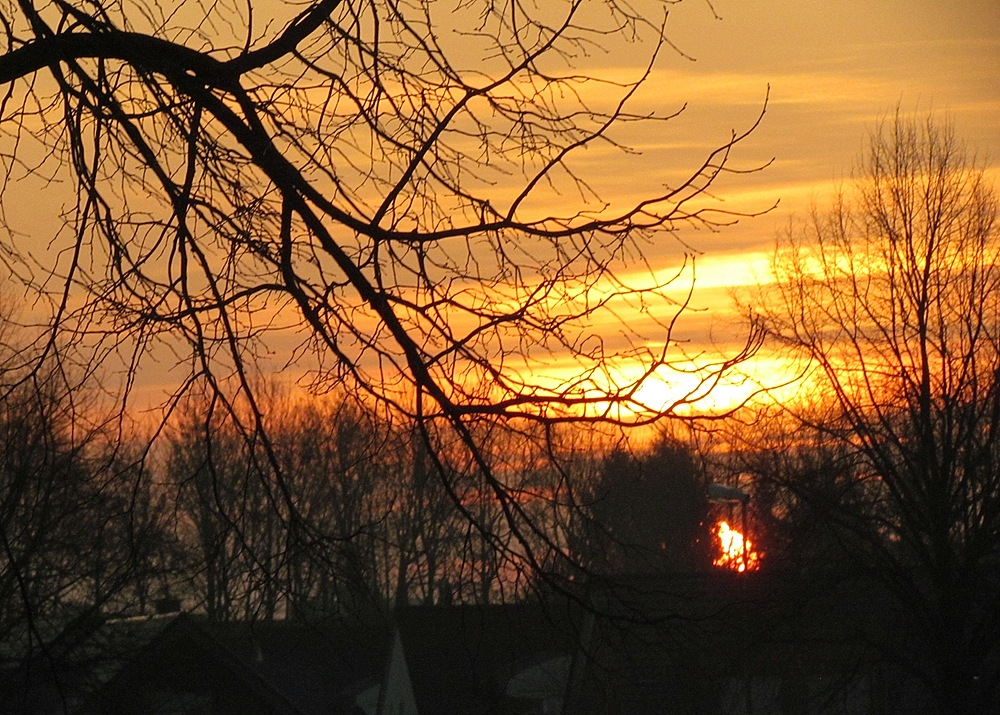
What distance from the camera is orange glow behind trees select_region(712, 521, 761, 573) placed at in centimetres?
1839

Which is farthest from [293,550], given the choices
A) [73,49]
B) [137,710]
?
[137,710]

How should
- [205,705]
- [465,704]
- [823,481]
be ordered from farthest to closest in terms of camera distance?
1. [465,704]
2. [205,705]
3. [823,481]

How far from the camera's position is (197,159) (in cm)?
444

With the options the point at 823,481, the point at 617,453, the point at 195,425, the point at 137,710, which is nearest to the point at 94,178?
the point at 195,425

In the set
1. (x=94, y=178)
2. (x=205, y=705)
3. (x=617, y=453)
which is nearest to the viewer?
(x=94, y=178)

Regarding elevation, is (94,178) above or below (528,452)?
above

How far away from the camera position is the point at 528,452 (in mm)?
4539

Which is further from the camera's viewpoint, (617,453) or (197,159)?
(617,453)

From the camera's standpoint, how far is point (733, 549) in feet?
67.8

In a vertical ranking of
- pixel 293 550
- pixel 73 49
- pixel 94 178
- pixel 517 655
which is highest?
pixel 73 49

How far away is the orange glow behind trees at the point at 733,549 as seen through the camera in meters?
18.4

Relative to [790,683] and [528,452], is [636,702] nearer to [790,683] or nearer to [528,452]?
[790,683]

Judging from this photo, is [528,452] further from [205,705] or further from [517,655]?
[205,705]

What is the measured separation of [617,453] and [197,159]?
1.83 m
